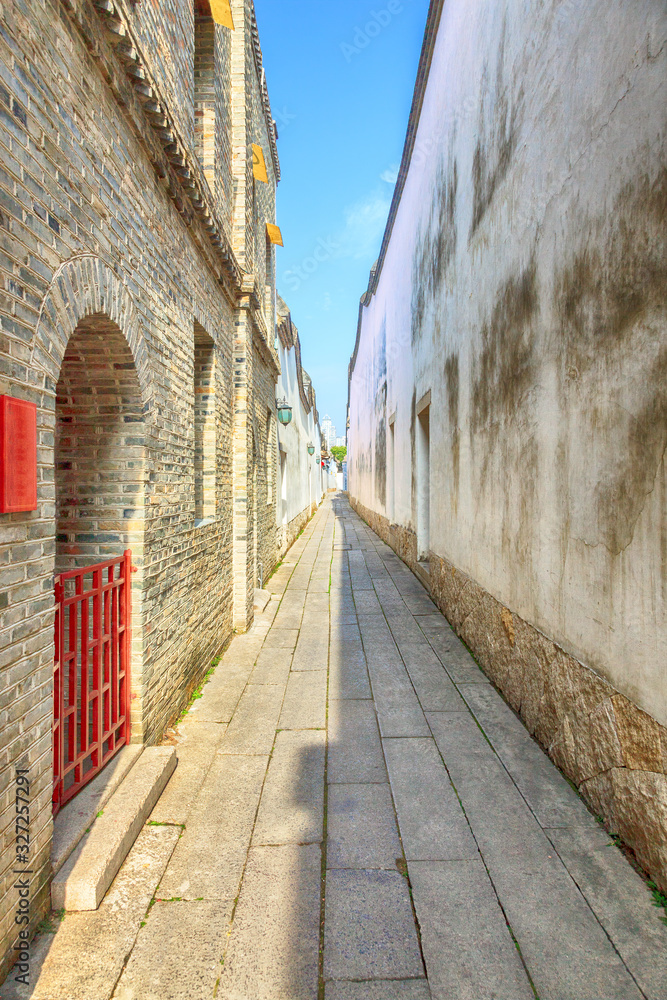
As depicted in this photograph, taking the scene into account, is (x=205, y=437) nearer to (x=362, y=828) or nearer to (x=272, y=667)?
(x=272, y=667)

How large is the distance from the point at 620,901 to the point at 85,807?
2160 mm

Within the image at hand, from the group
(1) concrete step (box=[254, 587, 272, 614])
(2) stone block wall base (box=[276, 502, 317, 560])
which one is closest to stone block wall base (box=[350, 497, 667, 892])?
(1) concrete step (box=[254, 587, 272, 614])

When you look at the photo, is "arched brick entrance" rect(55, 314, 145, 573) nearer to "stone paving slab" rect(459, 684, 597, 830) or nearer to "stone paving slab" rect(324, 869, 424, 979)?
"stone paving slab" rect(324, 869, 424, 979)

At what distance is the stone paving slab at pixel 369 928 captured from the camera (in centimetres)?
172

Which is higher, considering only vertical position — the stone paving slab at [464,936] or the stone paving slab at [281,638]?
the stone paving slab at [281,638]

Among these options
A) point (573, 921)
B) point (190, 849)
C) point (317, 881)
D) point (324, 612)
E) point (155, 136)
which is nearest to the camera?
point (573, 921)

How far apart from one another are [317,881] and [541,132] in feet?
13.0

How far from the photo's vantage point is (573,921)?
189 centimetres

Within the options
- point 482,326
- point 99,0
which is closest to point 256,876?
point 99,0

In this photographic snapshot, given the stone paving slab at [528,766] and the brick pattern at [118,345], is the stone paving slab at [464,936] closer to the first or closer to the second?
the stone paving slab at [528,766]

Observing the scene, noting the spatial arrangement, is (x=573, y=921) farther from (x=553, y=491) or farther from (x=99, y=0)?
(x=99, y=0)

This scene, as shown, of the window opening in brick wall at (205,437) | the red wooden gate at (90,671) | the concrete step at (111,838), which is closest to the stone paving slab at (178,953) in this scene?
the concrete step at (111,838)

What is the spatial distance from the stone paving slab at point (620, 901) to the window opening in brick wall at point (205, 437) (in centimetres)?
344

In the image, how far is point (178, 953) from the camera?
70.2 inches
